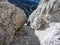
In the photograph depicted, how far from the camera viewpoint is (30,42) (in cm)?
208

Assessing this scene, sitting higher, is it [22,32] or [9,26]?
[9,26]

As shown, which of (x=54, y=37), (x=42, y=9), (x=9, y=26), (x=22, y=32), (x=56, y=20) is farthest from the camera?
(x=42, y=9)

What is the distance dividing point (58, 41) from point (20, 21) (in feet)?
3.64

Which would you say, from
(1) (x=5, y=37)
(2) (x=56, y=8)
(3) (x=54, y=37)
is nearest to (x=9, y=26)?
(1) (x=5, y=37)

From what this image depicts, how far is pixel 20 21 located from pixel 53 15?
31.0 inches

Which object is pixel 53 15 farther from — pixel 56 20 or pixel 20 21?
pixel 20 21

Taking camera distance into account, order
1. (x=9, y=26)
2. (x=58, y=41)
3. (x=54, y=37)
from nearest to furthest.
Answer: (x=58, y=41)
(x=54, y=37)
(x=9, y=26)

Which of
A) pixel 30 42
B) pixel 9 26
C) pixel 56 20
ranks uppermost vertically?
pixel 9 26

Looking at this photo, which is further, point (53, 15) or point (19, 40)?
point (53, 15)

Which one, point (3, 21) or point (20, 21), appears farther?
point (20, 21)

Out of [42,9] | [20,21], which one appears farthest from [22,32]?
[42,9]

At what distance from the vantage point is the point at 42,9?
10.6ft

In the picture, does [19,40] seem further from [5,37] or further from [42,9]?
[42,9]

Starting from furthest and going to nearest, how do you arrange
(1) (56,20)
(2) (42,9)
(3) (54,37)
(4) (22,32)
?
(2) (42,9) → (1) (56,20) → (4) (22,32) → (3) (54,37)
